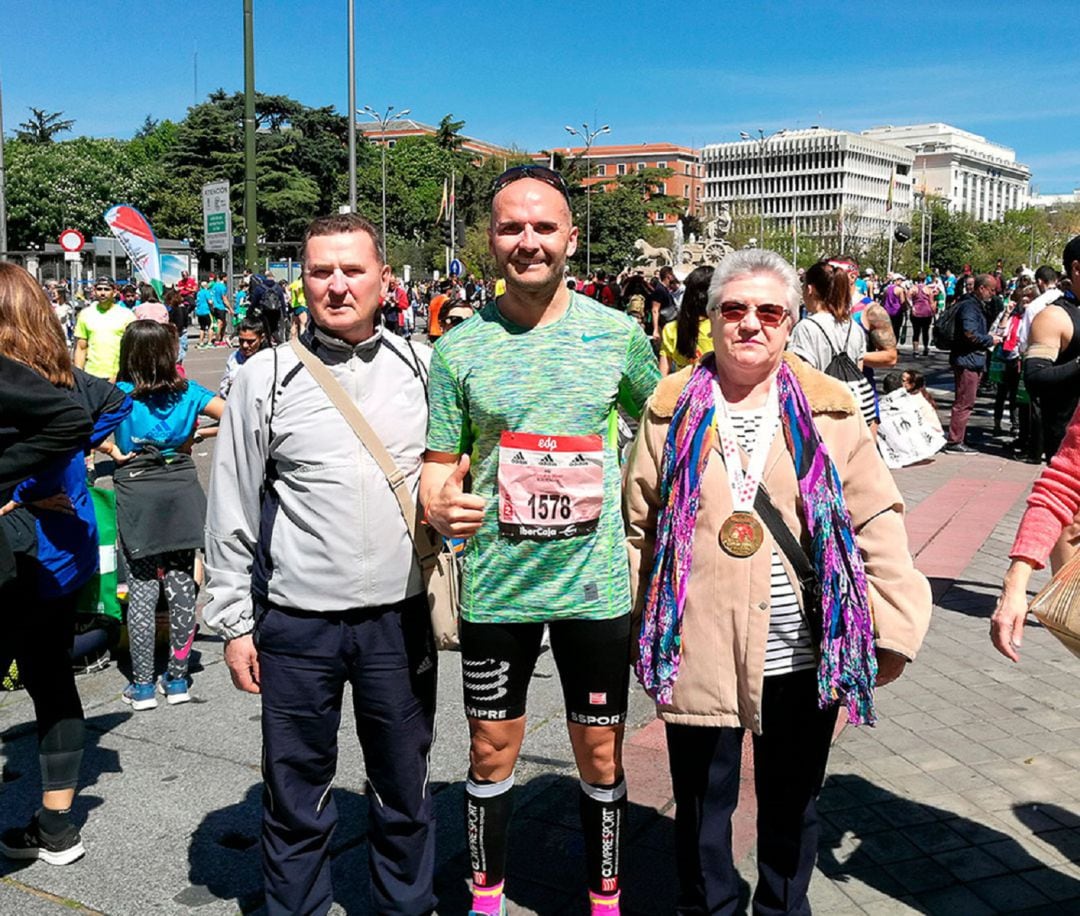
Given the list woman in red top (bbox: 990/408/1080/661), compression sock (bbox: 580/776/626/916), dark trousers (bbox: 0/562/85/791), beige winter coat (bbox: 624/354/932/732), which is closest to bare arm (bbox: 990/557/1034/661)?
woman in red top (bbox: 990/408/1080/661)

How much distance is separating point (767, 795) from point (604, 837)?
0.45 meters

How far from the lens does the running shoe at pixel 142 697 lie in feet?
15.9

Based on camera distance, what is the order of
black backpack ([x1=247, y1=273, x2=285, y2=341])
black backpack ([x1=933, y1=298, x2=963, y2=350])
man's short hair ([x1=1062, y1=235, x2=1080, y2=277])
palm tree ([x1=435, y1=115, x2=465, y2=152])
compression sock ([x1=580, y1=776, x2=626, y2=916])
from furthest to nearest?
palm tree ([x1=435, y1=115, x2=465, y2=152]) → black backpack ([x1=933, y1=298, x2=963, y2=350]) → black backpack ([x1=247, y1=273, x2=285, y2=341]) → man's short hair ([x1=1062, y1=235, x2=1080, y2=277]) → compression sock ([x1=580, y1=776, x2=626, y2=916])

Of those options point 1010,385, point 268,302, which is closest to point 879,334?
point 268,302

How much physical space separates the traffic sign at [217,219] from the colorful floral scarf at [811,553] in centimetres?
1454

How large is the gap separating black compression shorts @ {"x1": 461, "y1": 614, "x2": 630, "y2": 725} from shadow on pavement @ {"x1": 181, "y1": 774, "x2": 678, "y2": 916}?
731mm

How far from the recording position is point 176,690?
195 inches

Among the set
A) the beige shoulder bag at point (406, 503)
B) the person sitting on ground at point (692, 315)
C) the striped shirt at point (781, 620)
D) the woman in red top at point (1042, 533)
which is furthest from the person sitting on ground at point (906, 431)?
the beige shoulder bag at point (406, 503)

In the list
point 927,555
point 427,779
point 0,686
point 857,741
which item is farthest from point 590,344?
point 927,555

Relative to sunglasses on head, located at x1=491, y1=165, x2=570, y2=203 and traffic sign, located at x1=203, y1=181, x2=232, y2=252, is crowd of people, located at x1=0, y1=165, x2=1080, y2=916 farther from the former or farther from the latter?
traffic sign, located at x1=203, y1=181, x2=232, y2=252

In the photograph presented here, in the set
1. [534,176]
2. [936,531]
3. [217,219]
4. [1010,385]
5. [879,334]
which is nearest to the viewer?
[534,176]

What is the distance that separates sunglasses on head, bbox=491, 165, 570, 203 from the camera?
275 cm

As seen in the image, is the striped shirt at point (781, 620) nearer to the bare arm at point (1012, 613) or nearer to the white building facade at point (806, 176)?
the bare arm at point (1012, 613)

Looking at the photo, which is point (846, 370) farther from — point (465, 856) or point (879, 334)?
point (465, 856)
